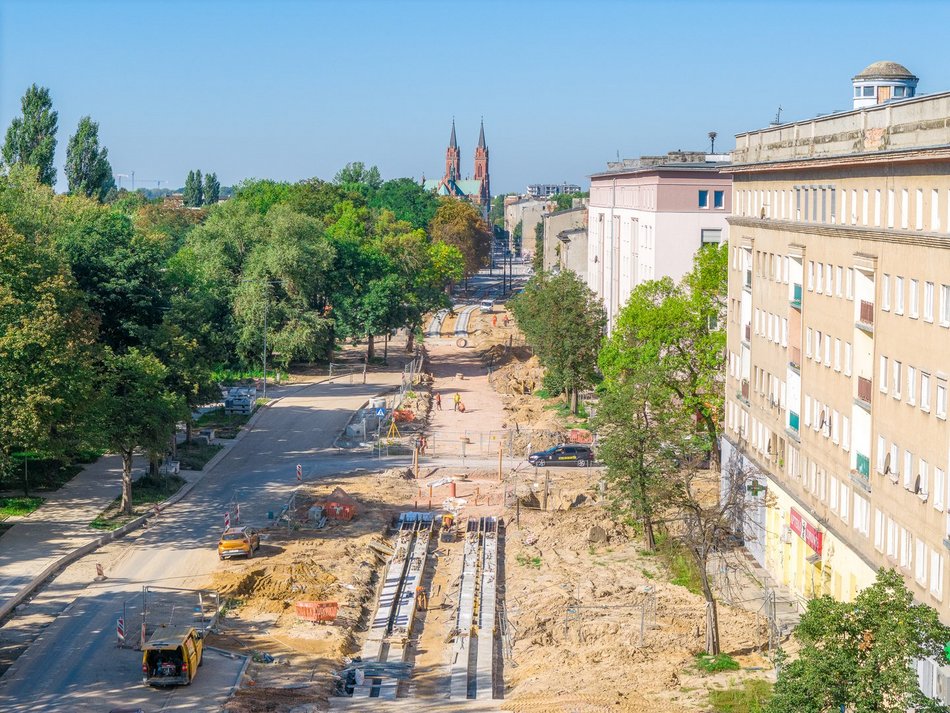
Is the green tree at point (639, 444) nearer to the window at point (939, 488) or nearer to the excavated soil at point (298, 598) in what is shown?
the excavated soil at point (298, 598)

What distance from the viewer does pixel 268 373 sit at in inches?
3553

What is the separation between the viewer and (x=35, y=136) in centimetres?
10212

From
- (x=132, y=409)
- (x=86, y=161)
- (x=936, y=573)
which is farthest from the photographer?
(x=86, y=161)

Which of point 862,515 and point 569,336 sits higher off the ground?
point 569,336

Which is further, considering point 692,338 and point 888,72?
point 692,338

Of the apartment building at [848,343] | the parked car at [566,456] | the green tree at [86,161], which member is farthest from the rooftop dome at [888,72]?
the green tree at [86,161]

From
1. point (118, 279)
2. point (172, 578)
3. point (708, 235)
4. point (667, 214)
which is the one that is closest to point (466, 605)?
point (172, 578)

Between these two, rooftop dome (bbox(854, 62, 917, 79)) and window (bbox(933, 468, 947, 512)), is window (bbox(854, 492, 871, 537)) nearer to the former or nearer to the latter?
window (bbox(933, 468, 947, 512))

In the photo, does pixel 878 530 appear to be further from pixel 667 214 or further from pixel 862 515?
pixel 667 214

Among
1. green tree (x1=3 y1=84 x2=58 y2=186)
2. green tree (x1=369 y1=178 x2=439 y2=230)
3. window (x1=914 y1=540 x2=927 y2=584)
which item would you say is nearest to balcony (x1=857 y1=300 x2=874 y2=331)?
window (x1=914 y1=540 x2=927 y2=584)

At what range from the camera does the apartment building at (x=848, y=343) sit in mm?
29250

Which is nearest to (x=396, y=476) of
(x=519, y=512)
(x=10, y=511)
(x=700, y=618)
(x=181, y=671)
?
(x=519, y=512)

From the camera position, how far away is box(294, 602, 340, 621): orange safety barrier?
127 ft

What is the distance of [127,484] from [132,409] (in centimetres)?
320
